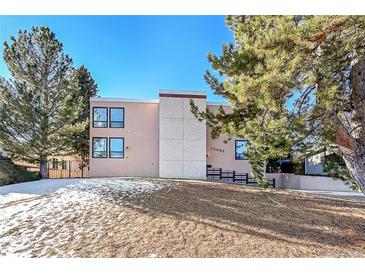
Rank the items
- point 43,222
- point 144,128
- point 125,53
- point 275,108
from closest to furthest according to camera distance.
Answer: point 275,108 < point 43,222 < point 125,53 < point 144,128

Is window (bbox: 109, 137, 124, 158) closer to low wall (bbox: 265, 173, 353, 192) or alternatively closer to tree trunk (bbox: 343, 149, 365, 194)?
low wall (bbox: 265, 173, 353, 192)

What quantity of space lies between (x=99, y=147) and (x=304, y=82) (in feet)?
43.8

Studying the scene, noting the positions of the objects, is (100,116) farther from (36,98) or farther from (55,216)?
(55,216)

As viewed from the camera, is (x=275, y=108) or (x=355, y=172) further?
(x=355, y=172)

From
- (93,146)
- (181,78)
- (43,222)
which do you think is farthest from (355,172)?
(93,146)

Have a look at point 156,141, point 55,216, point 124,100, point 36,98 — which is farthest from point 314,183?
point 36,98

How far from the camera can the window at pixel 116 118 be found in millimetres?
15445

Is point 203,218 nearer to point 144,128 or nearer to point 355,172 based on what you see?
point 355,172

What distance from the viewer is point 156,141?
1545 cm

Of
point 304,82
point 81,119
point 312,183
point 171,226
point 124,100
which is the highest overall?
point 124,100

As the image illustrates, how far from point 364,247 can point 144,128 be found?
12644 millimetres

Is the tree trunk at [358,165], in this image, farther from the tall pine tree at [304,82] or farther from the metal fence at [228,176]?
the metal fence at [228,176]
